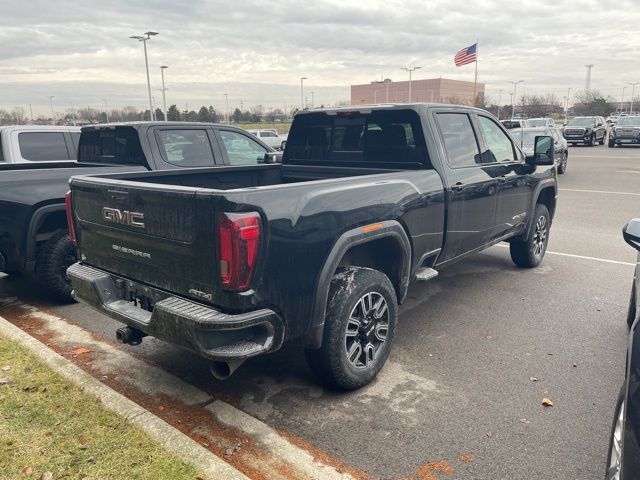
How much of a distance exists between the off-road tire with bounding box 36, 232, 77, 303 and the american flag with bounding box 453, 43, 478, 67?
30.5m

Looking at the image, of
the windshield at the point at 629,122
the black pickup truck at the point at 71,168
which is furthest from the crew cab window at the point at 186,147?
the windshield at the point at 629,122

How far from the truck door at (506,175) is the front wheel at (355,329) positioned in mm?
2238

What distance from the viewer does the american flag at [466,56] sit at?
3186 centimetres

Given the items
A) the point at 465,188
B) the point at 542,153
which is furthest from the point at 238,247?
the point at 542,153

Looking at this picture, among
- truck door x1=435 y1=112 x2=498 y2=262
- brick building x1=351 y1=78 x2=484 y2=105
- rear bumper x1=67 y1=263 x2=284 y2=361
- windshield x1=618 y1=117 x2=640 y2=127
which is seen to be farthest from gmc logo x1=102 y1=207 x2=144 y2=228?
brick building x1=351 y1=78 x2=484 y2=105

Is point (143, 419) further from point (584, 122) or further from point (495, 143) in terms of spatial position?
point (584, 122)

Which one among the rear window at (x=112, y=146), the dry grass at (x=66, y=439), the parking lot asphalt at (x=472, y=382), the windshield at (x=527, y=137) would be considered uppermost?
the rear window at (x=112, y=146)

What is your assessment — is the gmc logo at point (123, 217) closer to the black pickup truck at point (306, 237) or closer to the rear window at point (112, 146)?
the black pickup truck at point (306, 237)

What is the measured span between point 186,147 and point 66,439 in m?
4.09

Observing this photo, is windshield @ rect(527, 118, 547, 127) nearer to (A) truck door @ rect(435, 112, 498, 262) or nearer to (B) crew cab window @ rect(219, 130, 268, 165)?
(B) crew cab window @ rect(219, 130, 268, 165)

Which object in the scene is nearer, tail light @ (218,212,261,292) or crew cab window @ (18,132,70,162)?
tail light @ (218,212,261,292)

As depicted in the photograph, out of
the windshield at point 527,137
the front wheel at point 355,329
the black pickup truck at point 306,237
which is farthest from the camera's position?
the windshield at point 527,137

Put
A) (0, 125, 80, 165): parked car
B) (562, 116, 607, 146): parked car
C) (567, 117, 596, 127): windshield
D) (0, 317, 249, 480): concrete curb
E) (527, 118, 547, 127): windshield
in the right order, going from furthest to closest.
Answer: (567, 117, 596, 127): windshield
(562, 116, 607, 146): parked car
(527, 118, 547, 127): windshield
(0, 125, 80, 165): parked car
(0, 317, 249, 480): concrete curb

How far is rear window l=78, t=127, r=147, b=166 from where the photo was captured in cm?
600
